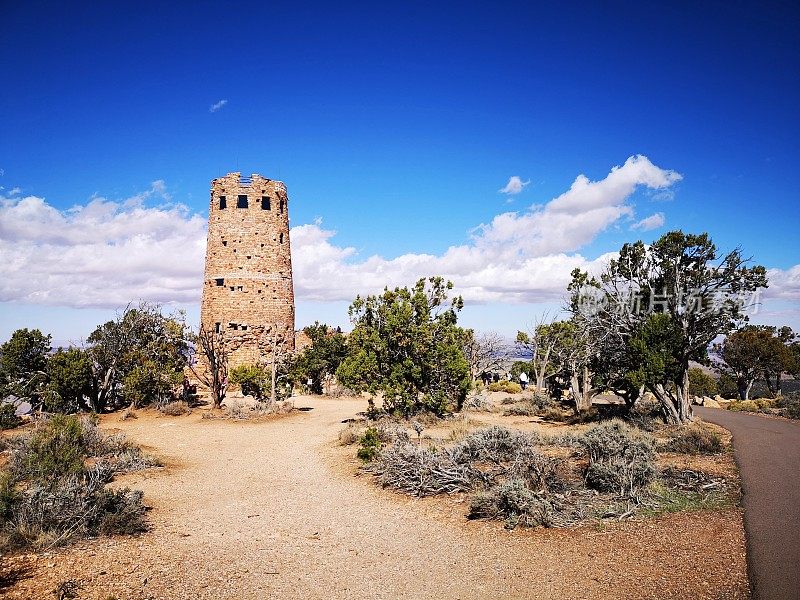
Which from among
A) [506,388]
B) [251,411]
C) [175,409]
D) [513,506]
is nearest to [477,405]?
[251,411]

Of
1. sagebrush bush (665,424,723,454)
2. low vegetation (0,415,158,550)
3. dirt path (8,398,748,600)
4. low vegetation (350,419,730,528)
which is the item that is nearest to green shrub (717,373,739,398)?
sagebrush bush (665,424,723,454)

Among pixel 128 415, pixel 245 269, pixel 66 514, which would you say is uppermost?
pixel 245 269

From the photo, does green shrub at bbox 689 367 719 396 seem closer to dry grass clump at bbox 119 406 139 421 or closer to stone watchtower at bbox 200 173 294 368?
stone watchtower at bbox 200 173 294 368

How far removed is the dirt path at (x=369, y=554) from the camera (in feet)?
19.1

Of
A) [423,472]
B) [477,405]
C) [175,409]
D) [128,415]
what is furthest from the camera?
[477,405]

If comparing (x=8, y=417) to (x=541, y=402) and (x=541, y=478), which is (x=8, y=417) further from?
(x=541, y=402)

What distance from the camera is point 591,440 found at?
1155cm

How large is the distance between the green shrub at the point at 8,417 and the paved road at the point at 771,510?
865 inches

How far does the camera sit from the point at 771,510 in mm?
8078

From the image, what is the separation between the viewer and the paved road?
5.80 metres

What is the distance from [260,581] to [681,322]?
1753 centimetres

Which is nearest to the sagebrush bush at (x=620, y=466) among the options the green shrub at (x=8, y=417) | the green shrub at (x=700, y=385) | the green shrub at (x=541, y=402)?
the green shrub at (x=541, y=402)

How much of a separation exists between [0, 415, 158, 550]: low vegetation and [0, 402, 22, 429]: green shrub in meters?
9.27

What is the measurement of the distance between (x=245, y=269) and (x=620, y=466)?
24.3 metres
